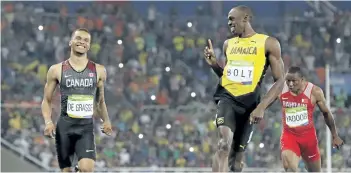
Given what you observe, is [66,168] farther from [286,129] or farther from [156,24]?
[156,24]

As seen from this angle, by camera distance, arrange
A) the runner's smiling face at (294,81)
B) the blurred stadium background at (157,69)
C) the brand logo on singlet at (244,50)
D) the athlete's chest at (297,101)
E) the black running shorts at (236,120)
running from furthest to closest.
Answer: the blurred stadium background at (157,69) → the athlete's chest at (297,101) → the runner's smiling face at (294,81) → the brand logo on singlet at (244,50) → the black running shorts at (236,120)

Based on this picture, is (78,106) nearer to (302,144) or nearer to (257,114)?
(257,114)

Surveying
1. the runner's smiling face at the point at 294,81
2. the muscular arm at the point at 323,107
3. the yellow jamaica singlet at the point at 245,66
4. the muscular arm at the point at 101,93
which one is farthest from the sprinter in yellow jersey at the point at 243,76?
the muscular arm at the point at 323,107

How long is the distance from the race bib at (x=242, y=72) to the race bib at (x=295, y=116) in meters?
2.15

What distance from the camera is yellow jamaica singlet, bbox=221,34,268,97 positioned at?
951 centimetres

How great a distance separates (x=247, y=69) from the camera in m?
9.52

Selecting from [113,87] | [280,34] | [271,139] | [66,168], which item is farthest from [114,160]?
[66,168]

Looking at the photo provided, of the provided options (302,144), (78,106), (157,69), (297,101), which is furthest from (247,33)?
(157,69)

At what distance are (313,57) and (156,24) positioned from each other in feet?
11.6

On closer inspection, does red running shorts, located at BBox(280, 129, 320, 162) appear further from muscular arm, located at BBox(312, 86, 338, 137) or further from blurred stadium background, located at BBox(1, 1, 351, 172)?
blurred stadium background, located at BBox(1, 1, 351, 172)

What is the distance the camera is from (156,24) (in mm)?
19125

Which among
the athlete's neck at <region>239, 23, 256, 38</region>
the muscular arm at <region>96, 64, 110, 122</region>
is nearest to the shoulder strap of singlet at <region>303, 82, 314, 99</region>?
the athlete's neck at <region>239, 23, 256, 38</region>

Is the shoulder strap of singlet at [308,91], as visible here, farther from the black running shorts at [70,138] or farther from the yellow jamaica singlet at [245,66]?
the black running shorts at [70,138]

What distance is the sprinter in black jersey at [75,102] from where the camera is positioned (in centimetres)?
971
